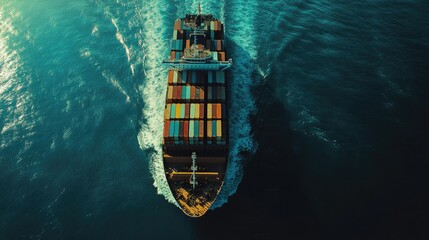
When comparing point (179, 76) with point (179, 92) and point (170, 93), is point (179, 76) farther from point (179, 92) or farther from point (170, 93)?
point (170, 93)

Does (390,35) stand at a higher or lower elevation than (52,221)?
higher

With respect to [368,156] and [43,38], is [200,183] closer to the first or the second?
[368,156]

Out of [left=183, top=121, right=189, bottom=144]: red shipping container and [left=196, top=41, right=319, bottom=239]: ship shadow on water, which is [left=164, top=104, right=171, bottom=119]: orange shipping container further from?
[left=196, top=41, right=319, bottom=239]: ship shadow on water

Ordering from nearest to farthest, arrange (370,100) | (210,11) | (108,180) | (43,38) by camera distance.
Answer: (108,180), (370,100), (43,38), (210,11)

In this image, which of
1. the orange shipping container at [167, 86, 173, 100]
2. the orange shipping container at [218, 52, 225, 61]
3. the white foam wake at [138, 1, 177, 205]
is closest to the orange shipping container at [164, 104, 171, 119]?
the orange shipping container at [167, 86, 173, 100]

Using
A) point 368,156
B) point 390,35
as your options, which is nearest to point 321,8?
point 390,35
